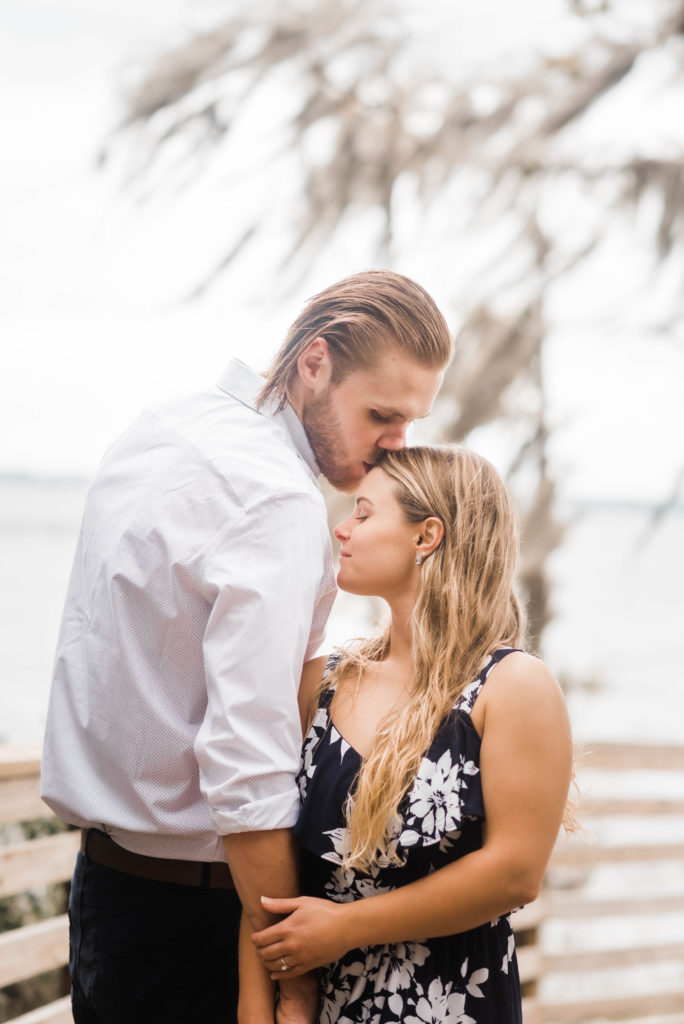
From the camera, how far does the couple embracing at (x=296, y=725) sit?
1.19m

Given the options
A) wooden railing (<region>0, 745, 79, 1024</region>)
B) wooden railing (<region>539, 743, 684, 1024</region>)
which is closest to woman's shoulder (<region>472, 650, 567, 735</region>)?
wooden railing (<region>0, 745, 79, 1024</region>)

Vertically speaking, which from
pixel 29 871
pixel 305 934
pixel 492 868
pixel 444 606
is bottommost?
pixel 29 871

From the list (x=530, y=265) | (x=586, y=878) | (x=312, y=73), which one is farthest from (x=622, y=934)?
(x=312, y=73)

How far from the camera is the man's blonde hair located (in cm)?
146

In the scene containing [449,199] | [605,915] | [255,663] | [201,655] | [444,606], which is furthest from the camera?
[449,199]

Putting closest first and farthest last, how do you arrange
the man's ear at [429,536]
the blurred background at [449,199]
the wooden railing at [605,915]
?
the man's ear at [429,536], the wooden railing at [605,915], the blurred background at [449,199]

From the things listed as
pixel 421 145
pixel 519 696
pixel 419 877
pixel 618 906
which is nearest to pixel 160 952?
pixel 419 877

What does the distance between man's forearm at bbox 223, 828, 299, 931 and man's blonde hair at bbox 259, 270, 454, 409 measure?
616 millimetres

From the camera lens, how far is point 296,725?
122 cm

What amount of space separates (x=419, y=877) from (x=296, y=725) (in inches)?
10.5

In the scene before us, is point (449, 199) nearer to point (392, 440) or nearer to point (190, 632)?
point (392, 440)

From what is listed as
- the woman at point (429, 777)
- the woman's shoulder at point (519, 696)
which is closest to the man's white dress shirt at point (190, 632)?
the woman at point (429, 777)

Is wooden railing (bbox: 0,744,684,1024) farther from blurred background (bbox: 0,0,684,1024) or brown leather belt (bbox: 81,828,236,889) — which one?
brown leather belt (bbox: 81,828,236,889)

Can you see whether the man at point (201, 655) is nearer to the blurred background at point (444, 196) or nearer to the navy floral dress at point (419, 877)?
the navy floral dress at point (419, 877)
